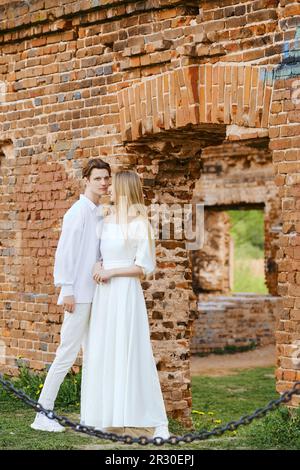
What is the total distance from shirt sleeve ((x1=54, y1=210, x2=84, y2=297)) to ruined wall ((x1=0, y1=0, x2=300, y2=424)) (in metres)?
1.42

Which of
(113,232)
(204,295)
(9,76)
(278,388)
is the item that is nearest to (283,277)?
(278,388)

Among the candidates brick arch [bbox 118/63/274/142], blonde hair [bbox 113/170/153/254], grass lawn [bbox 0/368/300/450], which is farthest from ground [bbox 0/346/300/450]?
brick arch [bbox 118/63/274/142]

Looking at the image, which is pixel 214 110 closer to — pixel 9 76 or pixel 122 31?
pixel 122 31

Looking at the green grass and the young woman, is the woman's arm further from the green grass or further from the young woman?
the green grass

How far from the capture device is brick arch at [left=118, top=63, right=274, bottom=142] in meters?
6.84

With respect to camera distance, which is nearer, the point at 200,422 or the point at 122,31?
the point at 122,31

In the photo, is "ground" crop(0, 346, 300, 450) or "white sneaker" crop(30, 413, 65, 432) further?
"white sneaker" crop(30, 413, 65, 432)

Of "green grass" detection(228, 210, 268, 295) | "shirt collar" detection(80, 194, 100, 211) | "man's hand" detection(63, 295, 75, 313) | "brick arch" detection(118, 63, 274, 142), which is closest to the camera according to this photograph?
"man's hand" detection(63, 295, 75, 313)

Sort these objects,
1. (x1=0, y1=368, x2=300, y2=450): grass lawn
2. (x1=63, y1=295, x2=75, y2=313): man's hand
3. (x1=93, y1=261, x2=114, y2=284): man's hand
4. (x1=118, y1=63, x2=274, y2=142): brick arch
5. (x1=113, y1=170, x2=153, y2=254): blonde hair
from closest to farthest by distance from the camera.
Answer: (x1=0, y1=368, x2=300, y2=450): grass lawn, (x1=113, y1=170, x2=153, y2=254): blonde hair, (x1=93, y1=261, x2=114, y2=284): man's hand, (x1=63, y1=295, x2=75, y2=313): man's hand, (x1=118, y1=63, x2=274, y2=142): brick arch

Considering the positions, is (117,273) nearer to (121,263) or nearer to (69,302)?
(121,263)

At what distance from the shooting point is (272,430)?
19.8 ft

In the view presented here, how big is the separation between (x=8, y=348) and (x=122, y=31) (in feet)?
11.4

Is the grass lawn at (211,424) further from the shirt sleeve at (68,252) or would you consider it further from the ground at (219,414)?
the shirt sleeve at (68,252)

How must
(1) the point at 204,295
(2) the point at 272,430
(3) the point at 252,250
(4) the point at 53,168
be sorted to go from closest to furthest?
(2) the point at 272,430 < (4) the point at 53,168 < (1) the point at 204,295 < (3) the point at 252,250
